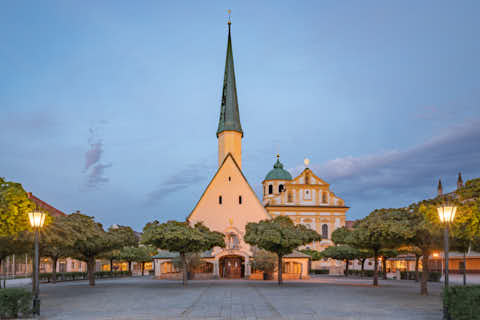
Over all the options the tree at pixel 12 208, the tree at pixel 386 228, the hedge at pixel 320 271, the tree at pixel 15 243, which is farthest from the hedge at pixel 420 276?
the tree at pixel 12 208

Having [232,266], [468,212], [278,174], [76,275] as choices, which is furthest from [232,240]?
[278,174]

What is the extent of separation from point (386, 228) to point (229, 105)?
3995cm

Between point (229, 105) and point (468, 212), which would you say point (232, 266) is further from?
point (468, 212)

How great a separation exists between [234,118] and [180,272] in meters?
22.9

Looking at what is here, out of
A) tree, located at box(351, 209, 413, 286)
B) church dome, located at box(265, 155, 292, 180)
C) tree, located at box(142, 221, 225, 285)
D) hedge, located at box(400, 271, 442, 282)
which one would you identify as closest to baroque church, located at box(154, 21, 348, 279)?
hedge, located at box(400, 271, 442, 282)

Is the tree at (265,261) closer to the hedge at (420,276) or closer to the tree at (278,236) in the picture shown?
the tree at (278,236)

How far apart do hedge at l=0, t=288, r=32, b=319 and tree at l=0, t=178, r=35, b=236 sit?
93.8 inches

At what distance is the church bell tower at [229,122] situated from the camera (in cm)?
6331

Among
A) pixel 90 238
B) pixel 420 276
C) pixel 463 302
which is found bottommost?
pixel 420 276

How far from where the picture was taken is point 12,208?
1730cm

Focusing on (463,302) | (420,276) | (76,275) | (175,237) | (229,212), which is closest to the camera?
(463,302)

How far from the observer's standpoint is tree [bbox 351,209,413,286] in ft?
89.2

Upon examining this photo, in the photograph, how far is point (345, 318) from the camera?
16.5m

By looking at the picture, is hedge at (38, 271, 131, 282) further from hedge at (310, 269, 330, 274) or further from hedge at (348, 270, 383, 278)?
hedge at (348, 270, 383, 278)
